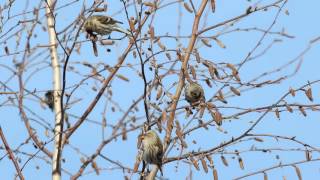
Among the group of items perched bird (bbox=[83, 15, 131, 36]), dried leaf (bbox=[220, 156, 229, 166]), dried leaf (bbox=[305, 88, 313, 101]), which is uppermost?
perched bird (bbox=[83, 15, 131, 36])

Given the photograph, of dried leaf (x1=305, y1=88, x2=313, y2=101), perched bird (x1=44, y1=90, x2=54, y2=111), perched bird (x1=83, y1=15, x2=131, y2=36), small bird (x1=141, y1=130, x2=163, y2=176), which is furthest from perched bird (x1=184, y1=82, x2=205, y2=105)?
dried leaf (x1=305, y1=88, x2=313, y2=101)

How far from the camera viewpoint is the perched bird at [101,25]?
5910 millimetres

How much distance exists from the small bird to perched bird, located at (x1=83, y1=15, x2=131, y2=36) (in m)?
0.88

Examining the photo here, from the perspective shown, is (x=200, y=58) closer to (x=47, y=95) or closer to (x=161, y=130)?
(x=161, y=130)

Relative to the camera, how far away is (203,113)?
4688mm

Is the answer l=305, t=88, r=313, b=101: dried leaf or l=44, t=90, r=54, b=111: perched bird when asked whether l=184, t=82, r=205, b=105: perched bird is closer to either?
l=44, t=90, r=54, b=111: perched bird

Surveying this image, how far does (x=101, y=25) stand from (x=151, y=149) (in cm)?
129

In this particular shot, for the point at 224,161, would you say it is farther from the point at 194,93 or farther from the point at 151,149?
the point at 194,93

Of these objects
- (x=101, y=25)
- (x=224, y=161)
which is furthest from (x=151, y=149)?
(x=101, y=25)

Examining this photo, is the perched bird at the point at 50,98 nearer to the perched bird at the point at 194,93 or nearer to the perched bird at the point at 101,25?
the perched bird at the point at 101,25

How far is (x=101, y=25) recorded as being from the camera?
6180 millimetres

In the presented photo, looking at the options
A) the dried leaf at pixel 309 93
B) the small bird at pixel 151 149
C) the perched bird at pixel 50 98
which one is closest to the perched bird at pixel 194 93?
the small bird at pixel 151 149

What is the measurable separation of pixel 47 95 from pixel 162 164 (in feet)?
5.17

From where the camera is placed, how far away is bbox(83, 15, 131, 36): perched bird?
5.91m
